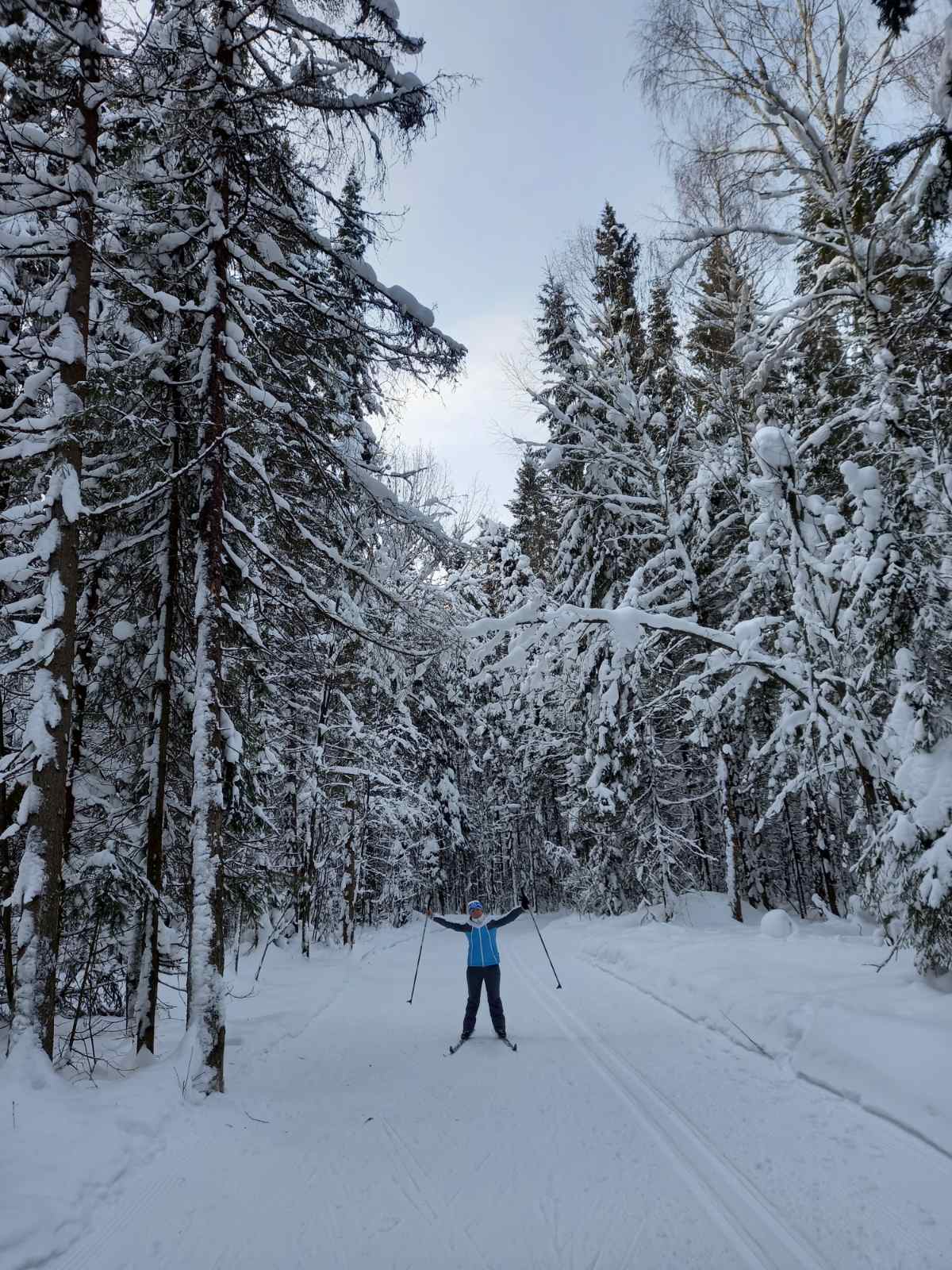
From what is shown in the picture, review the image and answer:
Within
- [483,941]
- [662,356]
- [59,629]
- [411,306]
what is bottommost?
[483,941]

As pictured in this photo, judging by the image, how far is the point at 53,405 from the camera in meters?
6.51

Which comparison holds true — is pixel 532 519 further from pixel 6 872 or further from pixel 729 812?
pixel 6 872

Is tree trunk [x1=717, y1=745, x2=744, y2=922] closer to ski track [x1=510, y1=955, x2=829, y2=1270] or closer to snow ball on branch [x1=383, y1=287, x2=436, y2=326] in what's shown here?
ski track [x1=510, y1=955, x2=829, y2=1270]

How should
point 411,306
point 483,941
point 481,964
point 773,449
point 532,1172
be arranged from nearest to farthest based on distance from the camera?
point 532,1172 → point 773,449 → point 411,306 → point 481,964 → point 483,941

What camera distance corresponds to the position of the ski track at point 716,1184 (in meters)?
3.49

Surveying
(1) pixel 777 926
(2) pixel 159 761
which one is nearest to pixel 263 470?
(2) pixel 159 761

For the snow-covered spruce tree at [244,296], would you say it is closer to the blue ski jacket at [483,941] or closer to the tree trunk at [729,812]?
the blue ski jacket at [483,941]

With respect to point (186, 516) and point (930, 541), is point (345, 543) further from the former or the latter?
point (930, 541)

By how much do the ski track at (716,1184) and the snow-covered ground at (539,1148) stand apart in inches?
0.7

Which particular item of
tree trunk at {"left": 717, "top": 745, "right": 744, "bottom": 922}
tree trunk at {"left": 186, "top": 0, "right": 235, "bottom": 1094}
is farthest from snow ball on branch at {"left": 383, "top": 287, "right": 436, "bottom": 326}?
tree trunk at {"left": 717, "top": 745, "right": 744, "bottom": 922}

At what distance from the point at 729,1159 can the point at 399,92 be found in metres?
10.1

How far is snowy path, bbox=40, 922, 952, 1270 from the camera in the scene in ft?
11.9

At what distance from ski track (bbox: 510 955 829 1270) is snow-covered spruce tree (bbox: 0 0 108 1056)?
510 cm

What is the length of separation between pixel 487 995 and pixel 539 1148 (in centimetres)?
385
